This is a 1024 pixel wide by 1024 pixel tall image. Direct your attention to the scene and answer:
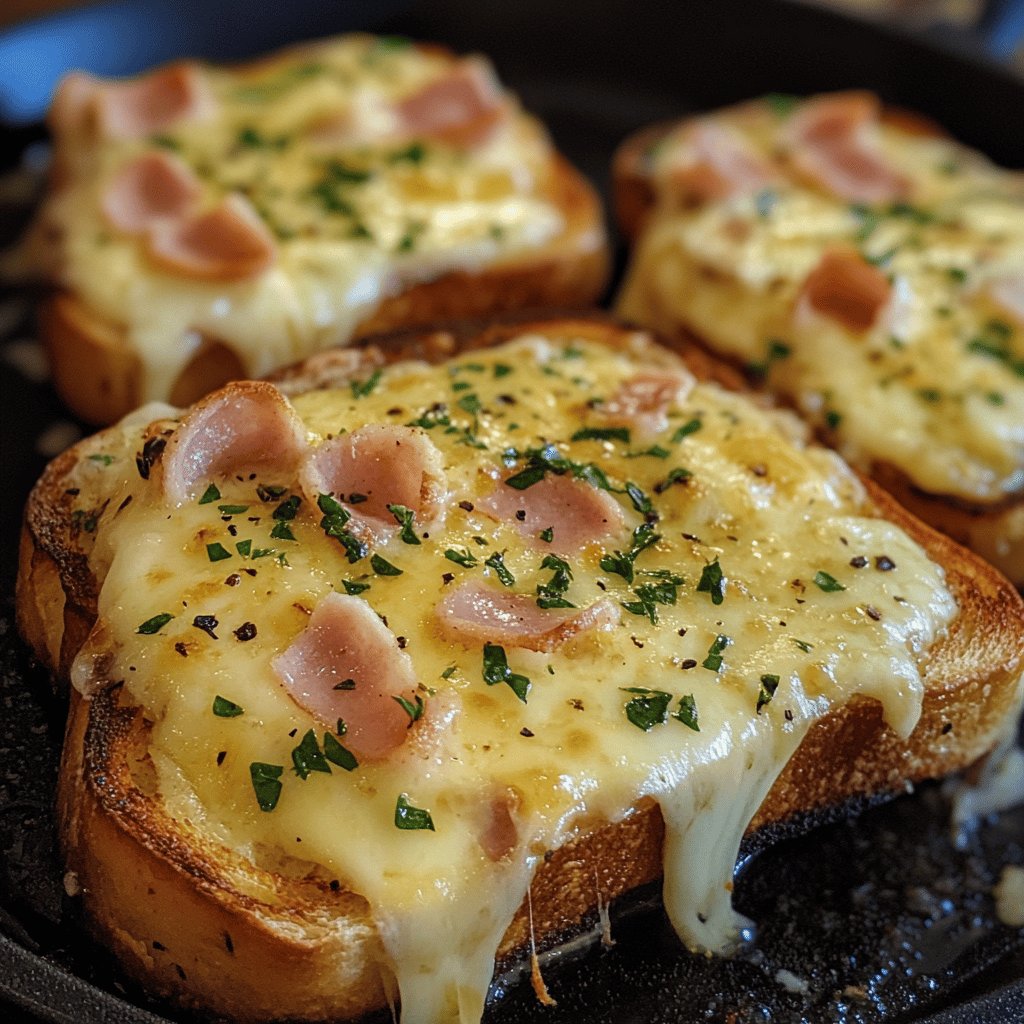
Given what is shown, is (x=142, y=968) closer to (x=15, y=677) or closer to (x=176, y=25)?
(x=15, y=677)

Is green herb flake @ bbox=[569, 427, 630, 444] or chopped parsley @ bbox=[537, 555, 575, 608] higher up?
green herb flake @ bbox=[569, 427, 630, 444]

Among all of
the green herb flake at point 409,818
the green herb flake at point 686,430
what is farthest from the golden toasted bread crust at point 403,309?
the green herb flake at point 409,818

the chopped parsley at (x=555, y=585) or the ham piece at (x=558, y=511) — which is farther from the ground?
the ham piece at (x=558, y=511)

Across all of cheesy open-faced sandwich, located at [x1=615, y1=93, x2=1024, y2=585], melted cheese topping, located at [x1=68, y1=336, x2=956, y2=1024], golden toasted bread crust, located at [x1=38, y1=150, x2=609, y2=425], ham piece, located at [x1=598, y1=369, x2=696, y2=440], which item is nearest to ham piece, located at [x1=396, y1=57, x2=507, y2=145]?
golden toasted bread crust, located at [x1=38, y1=150, x2=609, y2=425]

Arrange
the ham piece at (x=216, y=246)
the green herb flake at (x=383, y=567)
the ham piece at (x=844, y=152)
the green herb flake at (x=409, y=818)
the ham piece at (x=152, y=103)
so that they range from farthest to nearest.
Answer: the ham piece at (x=844, y=152), the ham piece at (x=152, y=103), the ham piece at (x=216, y=246), the green herb flake at (x=383, y=567), the green herb flake at (x=409, y=818)

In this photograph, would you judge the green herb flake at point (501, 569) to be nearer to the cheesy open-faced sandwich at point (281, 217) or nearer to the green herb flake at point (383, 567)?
the green herb flake at point (383, 567)

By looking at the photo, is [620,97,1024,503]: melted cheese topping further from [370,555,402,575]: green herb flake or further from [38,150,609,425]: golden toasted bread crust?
[370,555,402,575]: green herb flake

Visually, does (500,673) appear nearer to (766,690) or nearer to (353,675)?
(353,675)

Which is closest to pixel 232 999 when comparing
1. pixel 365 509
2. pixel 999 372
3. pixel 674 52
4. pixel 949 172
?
pixel 365 509

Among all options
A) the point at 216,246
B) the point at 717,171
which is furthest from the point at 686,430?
the point at 717,171
